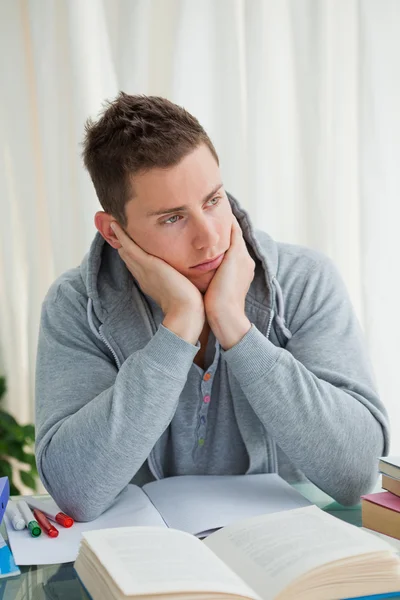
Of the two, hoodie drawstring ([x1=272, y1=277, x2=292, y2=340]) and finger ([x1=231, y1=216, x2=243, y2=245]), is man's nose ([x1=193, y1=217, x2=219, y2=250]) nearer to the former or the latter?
finger ([x1=231, y1=216, x2=243, y2=245])

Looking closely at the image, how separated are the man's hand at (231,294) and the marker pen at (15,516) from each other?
0.42m

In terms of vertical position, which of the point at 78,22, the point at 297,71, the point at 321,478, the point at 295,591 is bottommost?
the point at 321,478

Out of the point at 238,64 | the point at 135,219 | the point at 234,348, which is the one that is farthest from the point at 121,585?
the point at 238,64

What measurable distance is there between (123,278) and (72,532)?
0.54 metres

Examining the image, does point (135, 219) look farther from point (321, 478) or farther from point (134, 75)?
point (134, 75)

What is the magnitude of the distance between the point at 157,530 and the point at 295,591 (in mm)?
200

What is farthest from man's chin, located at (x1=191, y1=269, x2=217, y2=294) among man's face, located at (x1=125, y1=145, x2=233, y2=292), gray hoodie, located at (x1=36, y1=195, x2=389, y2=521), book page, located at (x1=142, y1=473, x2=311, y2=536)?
book page, located at (x1=142, y1=473, x2=311, y2=536)

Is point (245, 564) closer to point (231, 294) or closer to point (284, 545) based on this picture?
point (284, 545)

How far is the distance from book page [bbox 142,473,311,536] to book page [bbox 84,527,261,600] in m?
0.18

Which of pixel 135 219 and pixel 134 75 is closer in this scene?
pixel 135 219

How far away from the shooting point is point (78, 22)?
2197 millimetres

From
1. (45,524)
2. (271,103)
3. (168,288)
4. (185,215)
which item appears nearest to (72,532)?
(45,524)

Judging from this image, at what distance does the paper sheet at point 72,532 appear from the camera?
1.00 m

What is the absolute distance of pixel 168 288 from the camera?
1341 millimetres
